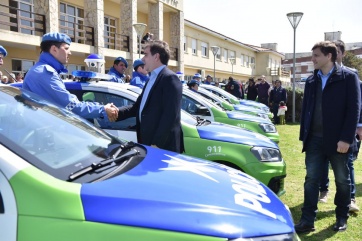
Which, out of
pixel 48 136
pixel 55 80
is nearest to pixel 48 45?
pixel 55 80

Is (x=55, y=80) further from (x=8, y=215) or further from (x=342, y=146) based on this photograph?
(x=342, y=146)

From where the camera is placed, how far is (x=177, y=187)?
170 centimetres

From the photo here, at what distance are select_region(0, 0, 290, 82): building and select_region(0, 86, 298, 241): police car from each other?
38.6 feet

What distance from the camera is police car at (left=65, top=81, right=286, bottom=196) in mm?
3998

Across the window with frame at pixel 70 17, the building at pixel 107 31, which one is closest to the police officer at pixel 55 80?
the building at pixel 107 31

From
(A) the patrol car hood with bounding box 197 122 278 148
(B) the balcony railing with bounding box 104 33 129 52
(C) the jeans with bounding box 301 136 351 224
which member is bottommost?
(C) the jeans with bounding box 301 136 351 224

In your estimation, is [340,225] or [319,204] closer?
[340,225]

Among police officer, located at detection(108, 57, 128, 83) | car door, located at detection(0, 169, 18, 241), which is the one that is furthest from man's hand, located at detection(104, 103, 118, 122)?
police officer, located at detection(108, 57, 128, 83)

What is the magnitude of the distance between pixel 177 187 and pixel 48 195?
1.96ft

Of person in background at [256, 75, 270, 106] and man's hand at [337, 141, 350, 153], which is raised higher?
person in background at [256, 75, 270, 106]

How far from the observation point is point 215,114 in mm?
6512

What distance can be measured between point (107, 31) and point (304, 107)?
57.7ft

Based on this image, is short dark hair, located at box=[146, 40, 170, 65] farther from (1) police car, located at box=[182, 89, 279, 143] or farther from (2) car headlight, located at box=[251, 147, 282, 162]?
(1) police car, located at box=[182, 89, 279, 143]

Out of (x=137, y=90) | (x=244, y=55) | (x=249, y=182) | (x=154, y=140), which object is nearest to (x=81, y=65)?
(x=137, y=90)
